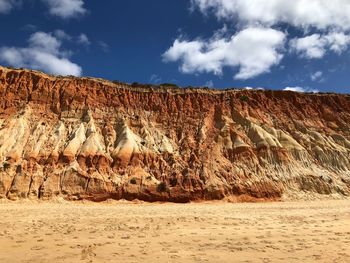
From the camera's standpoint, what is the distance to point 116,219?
62.7 ft

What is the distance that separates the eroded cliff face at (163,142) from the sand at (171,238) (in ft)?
32.2

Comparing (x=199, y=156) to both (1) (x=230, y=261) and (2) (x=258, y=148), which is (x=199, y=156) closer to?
(2) (x=258, y=148)

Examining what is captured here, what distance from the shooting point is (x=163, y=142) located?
36.3 metres

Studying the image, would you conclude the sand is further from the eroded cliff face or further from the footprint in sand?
the eroded cliff face

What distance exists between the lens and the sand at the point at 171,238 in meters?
11.5

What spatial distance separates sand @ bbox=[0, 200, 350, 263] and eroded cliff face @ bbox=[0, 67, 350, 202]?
32.2ft

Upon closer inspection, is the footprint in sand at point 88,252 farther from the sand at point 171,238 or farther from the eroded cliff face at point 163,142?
the eroded cliff face at point 163,142

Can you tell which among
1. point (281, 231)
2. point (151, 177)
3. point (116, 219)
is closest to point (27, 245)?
point (116, 219)

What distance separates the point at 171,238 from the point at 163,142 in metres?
22.2

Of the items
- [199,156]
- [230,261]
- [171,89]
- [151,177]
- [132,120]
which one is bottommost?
[230,261]

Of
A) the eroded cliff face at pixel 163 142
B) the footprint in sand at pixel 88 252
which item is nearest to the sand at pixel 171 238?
the footprint in sand at pixel 88 252

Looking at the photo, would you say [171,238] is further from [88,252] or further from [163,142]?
[163,142]

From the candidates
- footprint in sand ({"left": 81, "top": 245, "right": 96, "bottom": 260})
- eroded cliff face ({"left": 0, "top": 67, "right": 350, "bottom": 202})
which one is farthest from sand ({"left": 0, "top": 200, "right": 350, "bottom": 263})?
eroded cliff face ({"left": 0, "top": 67, "right": 350, "bottom": 202})

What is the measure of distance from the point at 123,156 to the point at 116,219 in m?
13.9
